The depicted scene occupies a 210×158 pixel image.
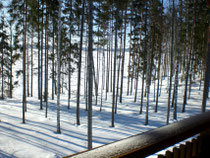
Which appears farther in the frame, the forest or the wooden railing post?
the forest

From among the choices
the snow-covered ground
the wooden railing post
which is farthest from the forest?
the wooden railing post

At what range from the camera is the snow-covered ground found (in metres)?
8.27

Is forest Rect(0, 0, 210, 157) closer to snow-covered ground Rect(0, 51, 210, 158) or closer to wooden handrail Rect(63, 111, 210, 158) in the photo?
snow-covered ground Rect(0, 51, 210, 158)

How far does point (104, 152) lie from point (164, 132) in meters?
0.46

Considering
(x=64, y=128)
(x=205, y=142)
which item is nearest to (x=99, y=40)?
(x=64, y=128)

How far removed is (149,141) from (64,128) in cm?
1202

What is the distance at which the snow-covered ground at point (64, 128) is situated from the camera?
827cm

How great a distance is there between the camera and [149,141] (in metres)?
0.84

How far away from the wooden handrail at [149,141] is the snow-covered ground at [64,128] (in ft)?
26.3

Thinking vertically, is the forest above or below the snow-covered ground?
above

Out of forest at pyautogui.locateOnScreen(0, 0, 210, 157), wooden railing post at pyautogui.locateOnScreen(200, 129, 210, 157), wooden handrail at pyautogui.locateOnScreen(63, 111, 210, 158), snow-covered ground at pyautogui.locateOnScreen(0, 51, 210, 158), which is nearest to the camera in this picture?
wooden handrail at pyautogui.locateOnScreen(63, 111, 210, 158)

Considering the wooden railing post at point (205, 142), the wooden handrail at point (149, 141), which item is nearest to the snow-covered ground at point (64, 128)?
the wooden railing post at point (205, 142)

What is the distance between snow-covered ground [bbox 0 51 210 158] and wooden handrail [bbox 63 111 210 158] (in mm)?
8022

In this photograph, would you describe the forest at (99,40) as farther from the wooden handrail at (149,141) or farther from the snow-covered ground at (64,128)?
the wooden handrail at (149,141)
